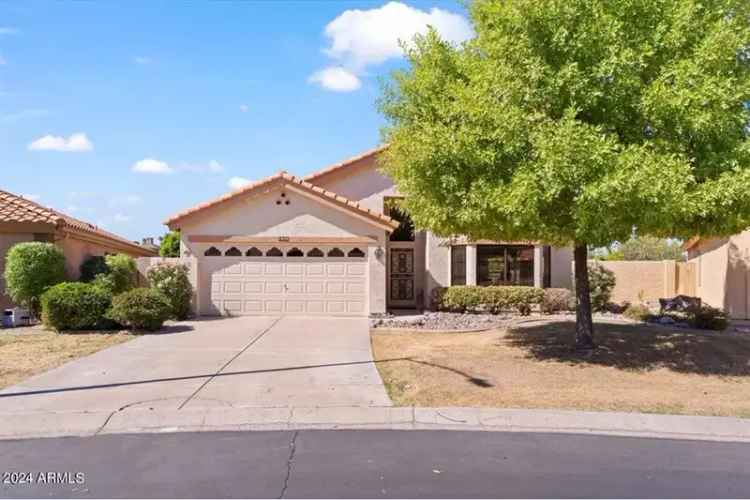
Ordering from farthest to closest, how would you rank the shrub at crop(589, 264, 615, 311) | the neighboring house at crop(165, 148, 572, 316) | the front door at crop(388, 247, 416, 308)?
the front door at crop(388, 247, 416, 308) < the shrub at crop(589, 264, 615, 311) < the neighboring house at crop(165, 148, 572, 316)

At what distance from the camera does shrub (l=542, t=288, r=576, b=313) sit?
2031cm

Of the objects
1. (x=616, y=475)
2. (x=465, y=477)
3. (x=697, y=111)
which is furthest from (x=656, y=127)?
(x=465, y=477)

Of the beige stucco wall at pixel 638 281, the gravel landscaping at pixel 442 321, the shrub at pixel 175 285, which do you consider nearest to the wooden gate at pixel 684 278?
the beige stucco wall at pixel 638 281

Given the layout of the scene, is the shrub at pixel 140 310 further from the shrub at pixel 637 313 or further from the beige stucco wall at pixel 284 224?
the shrub at pixel 637 313

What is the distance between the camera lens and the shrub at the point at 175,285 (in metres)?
18.3

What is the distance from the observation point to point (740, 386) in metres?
10.4

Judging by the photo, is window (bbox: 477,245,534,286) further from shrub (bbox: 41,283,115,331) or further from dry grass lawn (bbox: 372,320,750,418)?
shrub (bbox: 41,283,115,331)

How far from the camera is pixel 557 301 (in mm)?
20328

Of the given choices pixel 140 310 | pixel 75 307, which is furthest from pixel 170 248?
pixel 140 310

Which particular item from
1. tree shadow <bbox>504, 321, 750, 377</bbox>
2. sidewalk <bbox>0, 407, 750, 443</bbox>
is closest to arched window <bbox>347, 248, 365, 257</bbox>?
tree shadow <bbox>504, 321, 750, 377</bbox>

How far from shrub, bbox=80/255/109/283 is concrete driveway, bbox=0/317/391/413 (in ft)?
16.4

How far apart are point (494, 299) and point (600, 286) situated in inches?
145

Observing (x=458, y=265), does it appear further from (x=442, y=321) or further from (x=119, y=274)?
(x=119, y=274)

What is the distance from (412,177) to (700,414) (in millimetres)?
5550
